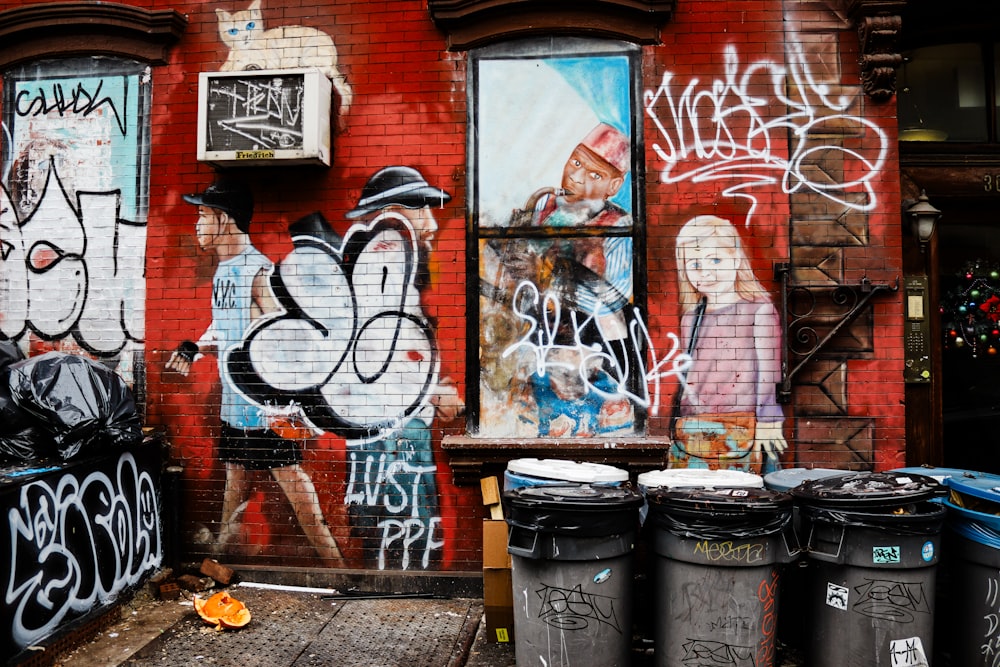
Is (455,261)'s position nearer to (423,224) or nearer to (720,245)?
(423,224)

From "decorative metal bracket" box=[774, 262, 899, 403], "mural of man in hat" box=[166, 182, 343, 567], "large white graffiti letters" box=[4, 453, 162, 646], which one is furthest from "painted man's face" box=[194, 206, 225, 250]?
"decorative metal bracket" box=[774, 262, 899, 403]

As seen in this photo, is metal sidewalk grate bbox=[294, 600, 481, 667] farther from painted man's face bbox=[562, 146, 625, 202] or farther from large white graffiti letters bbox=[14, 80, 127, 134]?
large white graffiti letters bbox=[14, 80, 127, 134]

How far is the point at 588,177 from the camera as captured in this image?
16.4ft

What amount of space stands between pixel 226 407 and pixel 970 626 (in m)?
4.80

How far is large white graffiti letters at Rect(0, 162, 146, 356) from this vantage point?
530 cm

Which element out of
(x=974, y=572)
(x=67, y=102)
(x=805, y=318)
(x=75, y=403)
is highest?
(x=67, y=102)

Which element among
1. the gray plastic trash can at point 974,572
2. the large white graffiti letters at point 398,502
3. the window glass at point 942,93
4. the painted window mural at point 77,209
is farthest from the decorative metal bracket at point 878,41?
the painted window mural at point 77,209

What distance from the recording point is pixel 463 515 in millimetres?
5004

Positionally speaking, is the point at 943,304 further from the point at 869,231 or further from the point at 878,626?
the point at 878,626

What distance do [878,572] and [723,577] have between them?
0.77m

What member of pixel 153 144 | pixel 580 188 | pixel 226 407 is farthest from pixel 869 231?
pixel 153 144

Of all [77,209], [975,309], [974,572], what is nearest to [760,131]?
[975,309]

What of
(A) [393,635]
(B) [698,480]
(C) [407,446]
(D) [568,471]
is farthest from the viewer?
(C) [407,446]

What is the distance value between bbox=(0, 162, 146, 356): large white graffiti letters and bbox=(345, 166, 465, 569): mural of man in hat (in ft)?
5.75
